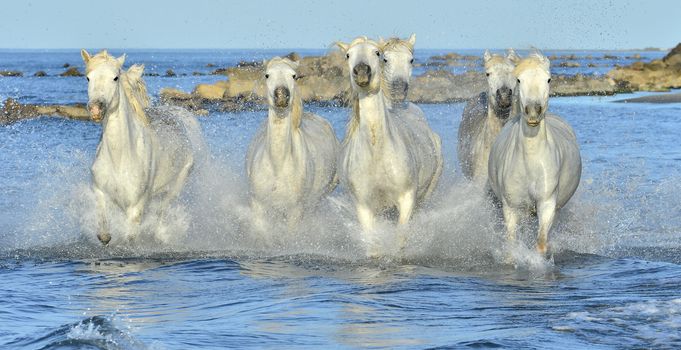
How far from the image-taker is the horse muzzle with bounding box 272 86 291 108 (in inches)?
389

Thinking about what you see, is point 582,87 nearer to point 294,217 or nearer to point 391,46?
point 391,46

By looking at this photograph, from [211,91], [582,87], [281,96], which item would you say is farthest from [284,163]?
[582,87]

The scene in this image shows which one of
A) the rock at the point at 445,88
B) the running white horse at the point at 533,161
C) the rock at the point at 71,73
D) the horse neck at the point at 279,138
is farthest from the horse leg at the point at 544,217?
the rock at the point at 71,73

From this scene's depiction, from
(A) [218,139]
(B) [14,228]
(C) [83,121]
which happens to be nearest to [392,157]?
(B) [14,228]

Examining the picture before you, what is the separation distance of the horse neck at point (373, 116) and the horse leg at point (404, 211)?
0.54m

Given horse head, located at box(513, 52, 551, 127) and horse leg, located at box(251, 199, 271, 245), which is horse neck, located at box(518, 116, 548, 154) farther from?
horse leg, located at box(251, 199, 271, 245)

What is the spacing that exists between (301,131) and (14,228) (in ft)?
12.0

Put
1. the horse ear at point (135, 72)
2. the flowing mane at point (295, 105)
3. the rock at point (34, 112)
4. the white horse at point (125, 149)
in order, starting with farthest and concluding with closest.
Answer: the rock at point (34, 112) → the horse ear at point (135, 72) → the flowing mane at point (295, 105) → the white horse at point (125, 149)

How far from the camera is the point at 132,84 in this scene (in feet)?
36.0

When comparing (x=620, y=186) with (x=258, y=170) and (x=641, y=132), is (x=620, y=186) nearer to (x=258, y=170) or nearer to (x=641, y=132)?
(x=258, y=170)

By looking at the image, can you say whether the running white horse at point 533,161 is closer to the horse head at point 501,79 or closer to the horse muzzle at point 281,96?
the horse head at point 501,79

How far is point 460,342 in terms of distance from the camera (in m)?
6.74

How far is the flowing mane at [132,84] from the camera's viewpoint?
32.6 feet

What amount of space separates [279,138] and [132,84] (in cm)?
167
